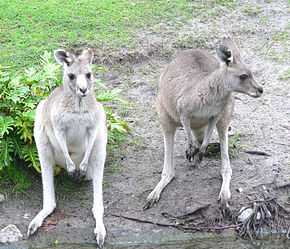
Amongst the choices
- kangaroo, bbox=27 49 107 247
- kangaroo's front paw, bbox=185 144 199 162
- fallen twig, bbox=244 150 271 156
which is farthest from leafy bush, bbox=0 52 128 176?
fallen twig, bbox=244 150 271 156

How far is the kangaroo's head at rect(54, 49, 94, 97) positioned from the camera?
17.1 ft

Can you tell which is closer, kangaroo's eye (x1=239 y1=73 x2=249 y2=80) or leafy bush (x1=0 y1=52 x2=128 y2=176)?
kangaroo's eye (x1=239 y1=73 x2=249 y2=80)

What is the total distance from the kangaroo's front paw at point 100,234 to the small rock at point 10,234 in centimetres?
50

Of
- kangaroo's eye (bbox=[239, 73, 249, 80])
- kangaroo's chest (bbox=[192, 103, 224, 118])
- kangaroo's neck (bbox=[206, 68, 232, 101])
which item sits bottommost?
kangaroo's chest (bbox=[192, 103, 224, 118])

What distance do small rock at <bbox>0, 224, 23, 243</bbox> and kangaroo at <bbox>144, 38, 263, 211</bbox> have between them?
904 millimetres

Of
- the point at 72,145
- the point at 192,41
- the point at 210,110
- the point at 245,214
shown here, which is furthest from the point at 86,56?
the point at 192,41

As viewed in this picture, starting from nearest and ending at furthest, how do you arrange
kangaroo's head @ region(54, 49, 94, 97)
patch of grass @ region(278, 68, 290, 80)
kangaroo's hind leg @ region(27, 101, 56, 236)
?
kangaroo's head @ region(54, 49, 94, 97) → kangaroo's hind leg @ region(27, 101, 56, 236) → patch of grass @ region(278, 68, 290, 80)

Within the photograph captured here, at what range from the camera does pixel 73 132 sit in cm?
538

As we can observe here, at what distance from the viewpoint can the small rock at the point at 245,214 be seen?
5590mm

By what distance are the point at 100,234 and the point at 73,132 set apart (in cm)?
69

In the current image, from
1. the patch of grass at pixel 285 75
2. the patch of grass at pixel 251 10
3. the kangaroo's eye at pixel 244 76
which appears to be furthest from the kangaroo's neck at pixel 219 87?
the patch of grass at pixel 251 10

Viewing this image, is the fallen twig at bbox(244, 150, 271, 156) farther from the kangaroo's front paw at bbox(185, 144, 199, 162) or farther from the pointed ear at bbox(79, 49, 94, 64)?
the pointed ear at bbox(79, 49, 94, 64)

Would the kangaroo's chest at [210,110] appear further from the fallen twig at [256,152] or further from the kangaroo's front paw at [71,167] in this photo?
the kangaroo's front paw at [71,167]

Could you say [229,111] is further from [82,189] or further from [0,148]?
[0,148]
